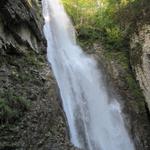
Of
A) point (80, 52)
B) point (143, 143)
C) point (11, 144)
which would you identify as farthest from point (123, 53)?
point (11, 144)

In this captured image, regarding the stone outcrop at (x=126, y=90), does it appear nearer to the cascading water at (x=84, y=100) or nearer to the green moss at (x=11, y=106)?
the cascading water at (x=84, y=100)

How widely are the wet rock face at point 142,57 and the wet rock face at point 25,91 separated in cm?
513

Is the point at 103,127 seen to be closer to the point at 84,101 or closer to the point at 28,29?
the point at 84,101

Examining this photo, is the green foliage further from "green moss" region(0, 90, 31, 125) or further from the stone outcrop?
"green moss" region(0, 90, 31, 125)

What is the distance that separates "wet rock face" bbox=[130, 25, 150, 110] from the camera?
56.7ft

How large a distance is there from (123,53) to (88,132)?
6963 mm

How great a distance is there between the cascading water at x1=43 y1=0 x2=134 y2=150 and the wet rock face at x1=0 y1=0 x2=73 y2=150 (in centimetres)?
198

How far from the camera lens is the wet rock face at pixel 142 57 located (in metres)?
17.3

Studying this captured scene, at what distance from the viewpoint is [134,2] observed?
21.5 metres

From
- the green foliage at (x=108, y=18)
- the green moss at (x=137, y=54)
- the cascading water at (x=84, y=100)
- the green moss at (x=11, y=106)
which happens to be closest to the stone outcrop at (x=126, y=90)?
the cascading water at (x=84, y=100)

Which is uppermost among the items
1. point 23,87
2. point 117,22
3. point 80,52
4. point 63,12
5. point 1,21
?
point 63,12

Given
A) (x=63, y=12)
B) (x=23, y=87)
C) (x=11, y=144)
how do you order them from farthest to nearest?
(x=63, y=12), (x=23, y=87), (x=11, y=144)

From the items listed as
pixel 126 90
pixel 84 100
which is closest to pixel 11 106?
pixel 84 100

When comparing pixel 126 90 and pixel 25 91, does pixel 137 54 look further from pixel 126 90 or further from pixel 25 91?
pixel 25 91
